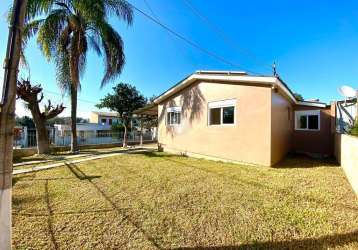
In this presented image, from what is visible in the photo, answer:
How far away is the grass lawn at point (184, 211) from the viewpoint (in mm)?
3480

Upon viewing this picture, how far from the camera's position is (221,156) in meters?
10.8

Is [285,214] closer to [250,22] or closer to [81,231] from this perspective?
[81,231]

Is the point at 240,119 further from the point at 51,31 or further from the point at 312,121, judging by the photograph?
the point at 51,31

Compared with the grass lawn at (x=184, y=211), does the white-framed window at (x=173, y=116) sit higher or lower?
higher

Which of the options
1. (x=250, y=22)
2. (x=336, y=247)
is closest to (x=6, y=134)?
(x=336, y=247)

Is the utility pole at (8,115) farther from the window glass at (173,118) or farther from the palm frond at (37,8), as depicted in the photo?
the window glass at (173,118)

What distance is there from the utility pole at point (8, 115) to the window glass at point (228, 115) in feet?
29.4

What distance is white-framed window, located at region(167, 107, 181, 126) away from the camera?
44.3 ft

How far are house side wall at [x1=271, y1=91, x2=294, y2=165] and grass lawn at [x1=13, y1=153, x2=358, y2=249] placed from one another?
213 cm

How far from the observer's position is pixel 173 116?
46.2 feet

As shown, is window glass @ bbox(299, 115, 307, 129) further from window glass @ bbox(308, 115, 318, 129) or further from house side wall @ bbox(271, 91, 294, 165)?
house side wall @ bbox(271, 91, 294, 165)

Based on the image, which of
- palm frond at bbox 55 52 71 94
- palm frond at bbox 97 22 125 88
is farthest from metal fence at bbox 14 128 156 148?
palm frond at bbox 97 22 125 88

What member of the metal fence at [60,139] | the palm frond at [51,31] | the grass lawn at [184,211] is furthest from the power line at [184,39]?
the metal fence at [60,139]

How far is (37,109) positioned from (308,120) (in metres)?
17.0
